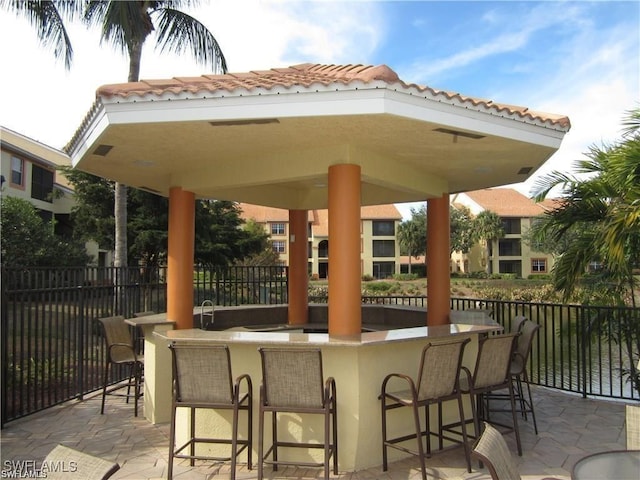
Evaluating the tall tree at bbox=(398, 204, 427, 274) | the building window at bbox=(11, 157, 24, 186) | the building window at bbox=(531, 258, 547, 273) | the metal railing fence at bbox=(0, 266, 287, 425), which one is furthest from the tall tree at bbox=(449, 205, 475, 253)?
the metal railing fence at bbox=(0, 266, 287, 425)

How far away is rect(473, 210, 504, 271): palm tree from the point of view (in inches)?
1868

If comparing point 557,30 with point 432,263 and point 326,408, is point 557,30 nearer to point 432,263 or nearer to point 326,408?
point 432,263

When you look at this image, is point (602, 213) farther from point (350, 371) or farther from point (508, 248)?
point (508, 248)

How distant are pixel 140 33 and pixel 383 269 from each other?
1626 inches

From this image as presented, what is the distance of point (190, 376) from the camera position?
4.02 m

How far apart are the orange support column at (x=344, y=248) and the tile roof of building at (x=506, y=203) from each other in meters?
46.5

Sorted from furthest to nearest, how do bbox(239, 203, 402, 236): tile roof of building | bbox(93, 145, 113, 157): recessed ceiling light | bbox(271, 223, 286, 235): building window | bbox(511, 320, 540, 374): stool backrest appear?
bbox(271, 223, 286, 235): building window < bbox(239, 203, 402, 236): tile roof of building < bbox(511, 320, 540, 374): stool backrest < bbox(93, 145, 113, 157): recessed ceiling light

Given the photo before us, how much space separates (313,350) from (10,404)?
4.61 meters

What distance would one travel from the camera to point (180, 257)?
636 cm

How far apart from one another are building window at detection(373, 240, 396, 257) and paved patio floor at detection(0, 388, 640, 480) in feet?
141

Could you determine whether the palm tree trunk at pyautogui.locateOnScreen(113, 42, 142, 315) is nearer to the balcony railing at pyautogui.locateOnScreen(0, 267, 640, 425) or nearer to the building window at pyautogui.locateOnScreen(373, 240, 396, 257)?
the balcony railing at pyautogui.locateOnScreen(0, 267, 640, 425)

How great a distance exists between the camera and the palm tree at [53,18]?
12.0 metres

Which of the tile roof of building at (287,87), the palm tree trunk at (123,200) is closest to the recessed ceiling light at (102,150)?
the tile roof of building at (287,87)

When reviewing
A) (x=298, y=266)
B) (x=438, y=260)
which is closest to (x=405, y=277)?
(x=298, y=266)
